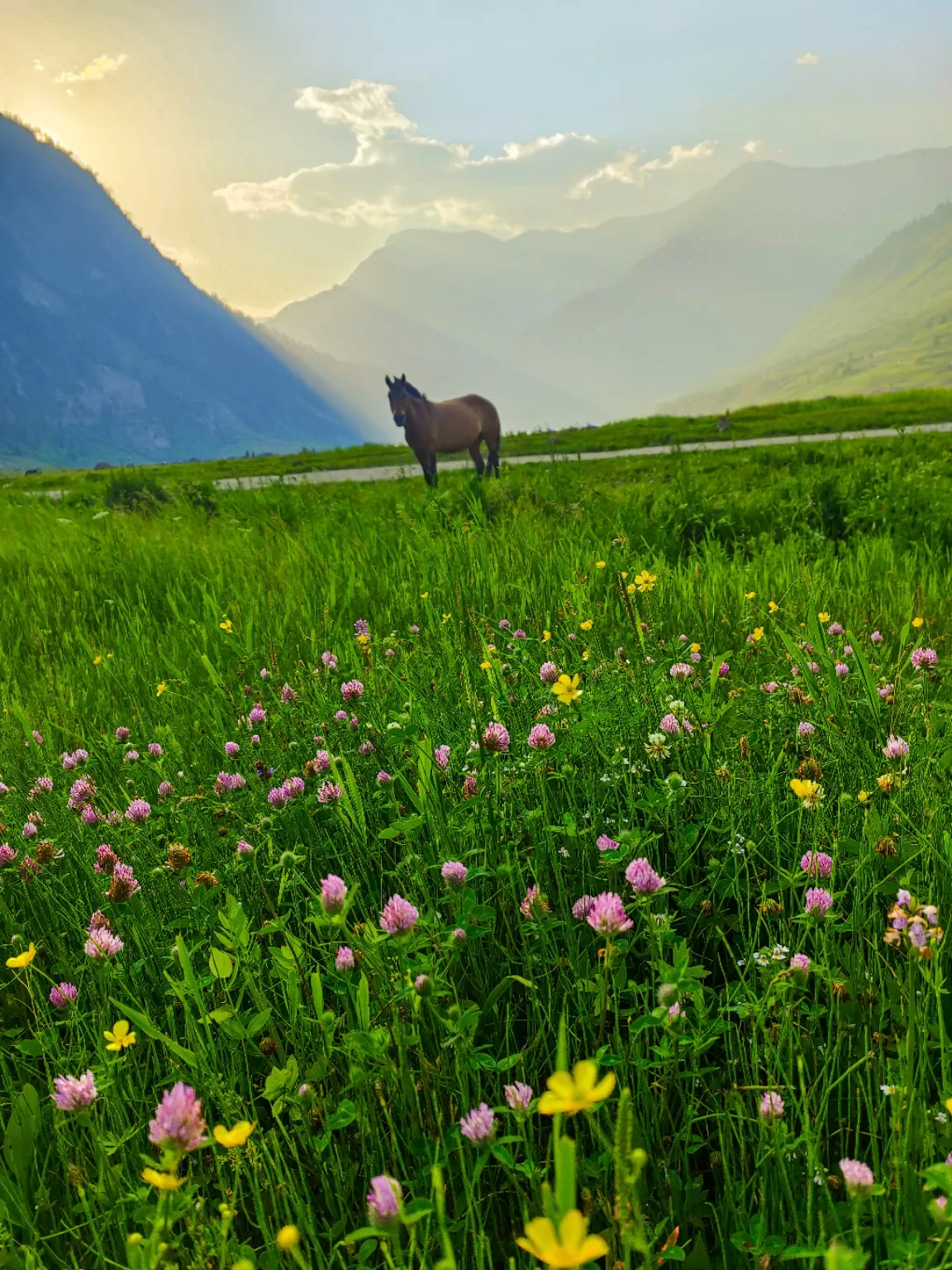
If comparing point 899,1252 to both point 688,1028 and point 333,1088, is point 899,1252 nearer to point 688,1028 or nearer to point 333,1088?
point 688,1028

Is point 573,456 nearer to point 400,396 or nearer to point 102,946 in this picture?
point 400,396

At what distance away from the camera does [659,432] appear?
25938 mm

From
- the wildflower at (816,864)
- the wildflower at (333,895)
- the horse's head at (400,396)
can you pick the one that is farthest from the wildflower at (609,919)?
the horse's head at (400,396)

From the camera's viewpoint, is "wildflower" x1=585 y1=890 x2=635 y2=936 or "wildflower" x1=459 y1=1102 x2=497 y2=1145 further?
"wildflower" x1=585 y1=890 x2=635 y2=936

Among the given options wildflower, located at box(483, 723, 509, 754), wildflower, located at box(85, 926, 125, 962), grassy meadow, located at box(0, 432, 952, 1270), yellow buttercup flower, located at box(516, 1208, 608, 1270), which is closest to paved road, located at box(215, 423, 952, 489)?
grassy meadow, located at box(0, 432, 952, 1270)

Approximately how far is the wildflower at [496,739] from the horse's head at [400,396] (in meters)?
12.5

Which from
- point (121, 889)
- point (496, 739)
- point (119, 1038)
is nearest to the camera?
point (119, 1038)

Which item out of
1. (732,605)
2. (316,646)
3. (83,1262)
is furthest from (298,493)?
(83,1262)

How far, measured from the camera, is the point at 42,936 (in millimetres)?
2195

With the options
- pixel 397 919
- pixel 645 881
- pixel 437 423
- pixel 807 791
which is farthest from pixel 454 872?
pixel 437 423

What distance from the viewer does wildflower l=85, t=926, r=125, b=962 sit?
1.61 m

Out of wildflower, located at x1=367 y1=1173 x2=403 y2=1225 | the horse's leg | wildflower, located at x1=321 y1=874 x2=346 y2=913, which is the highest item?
the horse's leg

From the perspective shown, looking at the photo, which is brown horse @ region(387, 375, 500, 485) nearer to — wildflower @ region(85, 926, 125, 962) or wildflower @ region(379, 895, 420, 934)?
wildflower @ region(85, 926, 125, 962)

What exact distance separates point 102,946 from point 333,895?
70cm
